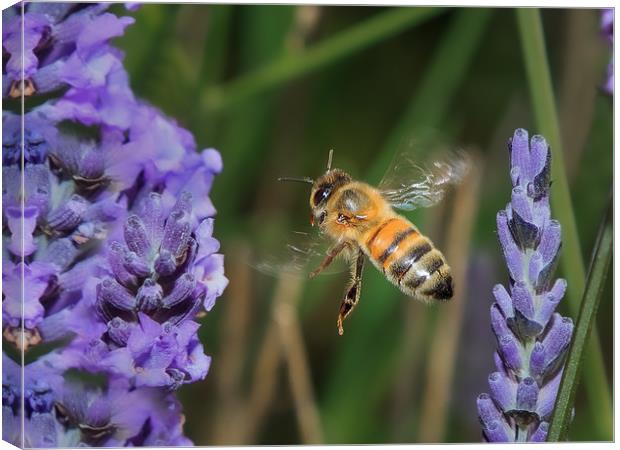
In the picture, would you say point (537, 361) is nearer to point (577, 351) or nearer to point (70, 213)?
point (577, 351)

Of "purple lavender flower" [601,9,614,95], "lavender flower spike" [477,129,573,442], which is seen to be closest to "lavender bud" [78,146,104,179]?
"lavender flower spike" [477,129,573,442]

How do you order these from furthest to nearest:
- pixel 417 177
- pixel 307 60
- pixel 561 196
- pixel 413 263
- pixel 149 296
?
1. pixel 307 60
2. pixel 561 196
3. pixel 417 177
4. pixel 413 263
5. pixel 149 296

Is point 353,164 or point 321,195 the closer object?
point 321,195

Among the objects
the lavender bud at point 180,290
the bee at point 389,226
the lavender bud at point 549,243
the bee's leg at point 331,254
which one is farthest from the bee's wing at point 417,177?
the lavender bud at point 180,290

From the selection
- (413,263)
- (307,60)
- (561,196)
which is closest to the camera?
(413,263)

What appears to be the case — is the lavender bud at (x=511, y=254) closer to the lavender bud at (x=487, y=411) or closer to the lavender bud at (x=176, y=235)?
the lavender bud at (x=487, y=411)

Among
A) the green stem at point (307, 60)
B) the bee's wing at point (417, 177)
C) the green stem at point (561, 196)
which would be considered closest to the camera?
the bee's wing at point (417, 177)

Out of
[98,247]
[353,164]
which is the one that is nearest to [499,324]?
[98,247]

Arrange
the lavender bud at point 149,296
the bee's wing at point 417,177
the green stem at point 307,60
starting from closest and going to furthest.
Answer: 1. the lavender bud at point 149,296
2. the bee's wing at point 417,177
3. the green stem at point 307,60
